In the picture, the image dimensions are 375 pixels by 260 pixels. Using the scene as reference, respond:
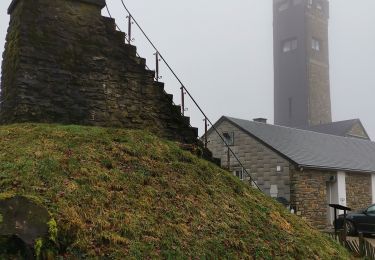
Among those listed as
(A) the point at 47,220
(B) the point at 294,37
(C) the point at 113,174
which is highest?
(B) the point at 294,37

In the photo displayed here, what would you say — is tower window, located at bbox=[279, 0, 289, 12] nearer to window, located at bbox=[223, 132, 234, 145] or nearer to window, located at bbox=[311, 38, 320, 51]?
window, located at bbox=[311, 38, 320, 51]

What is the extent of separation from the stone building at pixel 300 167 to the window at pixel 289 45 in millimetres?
33010

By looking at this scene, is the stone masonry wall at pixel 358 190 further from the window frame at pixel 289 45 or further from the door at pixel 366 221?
the window frame at pixel 289 45

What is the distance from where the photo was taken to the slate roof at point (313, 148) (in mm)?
21344

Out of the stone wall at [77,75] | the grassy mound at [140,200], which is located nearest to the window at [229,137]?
the stone wall at [77,75]

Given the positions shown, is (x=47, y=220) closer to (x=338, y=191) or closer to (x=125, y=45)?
(x=125, y=45)

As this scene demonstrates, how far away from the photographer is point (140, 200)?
22.8ft

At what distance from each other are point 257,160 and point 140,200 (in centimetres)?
1575

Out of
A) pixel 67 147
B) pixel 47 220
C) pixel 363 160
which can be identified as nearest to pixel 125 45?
pixel 67 147

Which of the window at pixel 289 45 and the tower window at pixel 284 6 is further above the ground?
the tower window at pixel 284 6

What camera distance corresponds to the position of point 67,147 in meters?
7.79

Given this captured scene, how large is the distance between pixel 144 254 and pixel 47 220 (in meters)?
1.26

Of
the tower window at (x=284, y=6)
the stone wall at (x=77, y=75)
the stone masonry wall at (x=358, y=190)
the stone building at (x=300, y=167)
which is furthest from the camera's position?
the tower window at (x=284, y=6)

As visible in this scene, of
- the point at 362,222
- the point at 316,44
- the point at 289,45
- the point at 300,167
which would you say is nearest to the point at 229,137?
the point at 300,167
